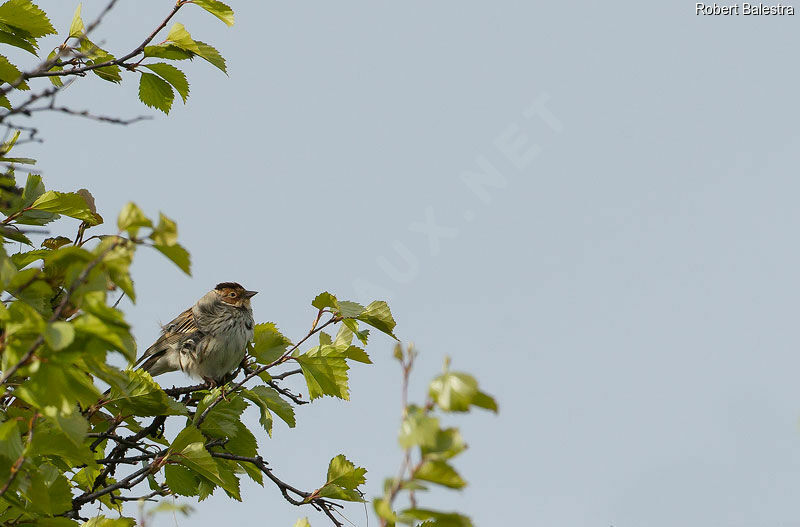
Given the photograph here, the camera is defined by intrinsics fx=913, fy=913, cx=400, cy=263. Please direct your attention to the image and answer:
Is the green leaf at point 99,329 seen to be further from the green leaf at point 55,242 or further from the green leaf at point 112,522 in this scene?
the green leaf at point 55,242

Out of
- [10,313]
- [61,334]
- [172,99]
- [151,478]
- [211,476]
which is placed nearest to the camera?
[61,334]

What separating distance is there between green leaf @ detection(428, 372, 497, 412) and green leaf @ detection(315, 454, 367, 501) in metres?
3.48

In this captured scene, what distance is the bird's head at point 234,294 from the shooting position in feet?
31.7

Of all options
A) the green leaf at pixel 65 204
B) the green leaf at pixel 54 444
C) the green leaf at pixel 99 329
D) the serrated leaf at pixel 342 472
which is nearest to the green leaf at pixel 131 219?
the green leaf at pixel 99 329

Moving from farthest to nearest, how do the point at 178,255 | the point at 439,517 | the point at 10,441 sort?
the point at 10,441 → the point at 178,255 → the point at 439,517

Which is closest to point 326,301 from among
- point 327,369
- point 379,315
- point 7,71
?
point 379,315

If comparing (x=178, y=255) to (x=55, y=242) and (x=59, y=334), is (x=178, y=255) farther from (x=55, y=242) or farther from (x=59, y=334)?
(x=55, y=242)

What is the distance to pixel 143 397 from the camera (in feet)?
17.7

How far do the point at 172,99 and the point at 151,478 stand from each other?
2529 millimetres

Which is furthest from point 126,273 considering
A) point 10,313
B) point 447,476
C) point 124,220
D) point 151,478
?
point 151,478

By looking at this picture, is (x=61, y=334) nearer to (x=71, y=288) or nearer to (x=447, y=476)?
(x=71, y=288)

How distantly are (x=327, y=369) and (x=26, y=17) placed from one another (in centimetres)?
293

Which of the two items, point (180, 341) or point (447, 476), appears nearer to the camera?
point (447, 476)

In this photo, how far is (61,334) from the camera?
2719 millimetres
